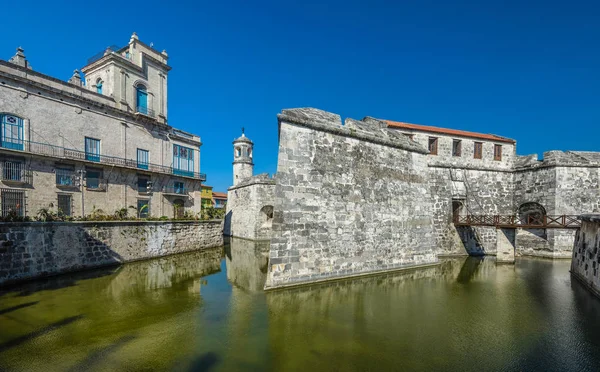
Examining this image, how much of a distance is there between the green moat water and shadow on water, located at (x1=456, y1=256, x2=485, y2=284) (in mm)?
360

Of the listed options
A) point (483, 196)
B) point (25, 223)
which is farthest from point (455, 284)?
point (25, 223)

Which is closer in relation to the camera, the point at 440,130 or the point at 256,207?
the point at 440,130

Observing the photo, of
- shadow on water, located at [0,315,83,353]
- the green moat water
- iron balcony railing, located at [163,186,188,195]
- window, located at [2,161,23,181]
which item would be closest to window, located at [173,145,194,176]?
iron balcony railing, located at [163,186,188,195]

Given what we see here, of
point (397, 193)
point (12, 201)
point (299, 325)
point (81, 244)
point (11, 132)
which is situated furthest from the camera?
point (11, 132)

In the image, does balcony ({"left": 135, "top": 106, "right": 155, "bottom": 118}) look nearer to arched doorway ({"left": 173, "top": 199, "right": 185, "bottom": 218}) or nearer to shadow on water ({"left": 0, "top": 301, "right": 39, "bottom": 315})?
arched doorway ({"left": 173, "top": 199, "right": 185, "bottom": 218})

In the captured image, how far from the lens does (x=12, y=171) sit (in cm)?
1449

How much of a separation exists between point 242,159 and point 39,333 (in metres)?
26.3

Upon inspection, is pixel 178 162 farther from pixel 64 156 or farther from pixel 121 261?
pixel 121 261

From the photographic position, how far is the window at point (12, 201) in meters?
14.2

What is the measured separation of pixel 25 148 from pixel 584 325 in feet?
82.8

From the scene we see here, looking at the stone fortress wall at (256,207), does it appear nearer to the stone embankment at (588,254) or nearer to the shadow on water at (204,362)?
the shadow on water at (204,362)

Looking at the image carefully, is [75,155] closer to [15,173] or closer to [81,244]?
[15,173]

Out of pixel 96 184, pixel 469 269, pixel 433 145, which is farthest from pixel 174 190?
pixel 469 269

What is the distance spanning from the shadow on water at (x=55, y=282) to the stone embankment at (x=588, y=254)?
1894 cm
